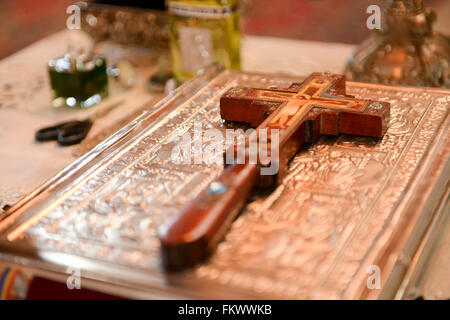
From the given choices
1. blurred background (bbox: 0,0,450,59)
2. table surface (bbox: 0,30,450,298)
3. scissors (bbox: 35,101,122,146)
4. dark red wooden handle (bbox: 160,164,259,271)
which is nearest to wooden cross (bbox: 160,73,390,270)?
dark red wooden handle (bbox: 160,164,259,271)

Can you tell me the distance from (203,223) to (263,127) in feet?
0.66

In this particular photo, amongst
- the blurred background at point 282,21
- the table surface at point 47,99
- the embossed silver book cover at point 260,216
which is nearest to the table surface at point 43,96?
the table surface at point 47,99

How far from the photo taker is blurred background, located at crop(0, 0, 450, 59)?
2.51 meters

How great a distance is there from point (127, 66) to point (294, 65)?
0.34 m

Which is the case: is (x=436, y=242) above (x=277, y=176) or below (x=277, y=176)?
below

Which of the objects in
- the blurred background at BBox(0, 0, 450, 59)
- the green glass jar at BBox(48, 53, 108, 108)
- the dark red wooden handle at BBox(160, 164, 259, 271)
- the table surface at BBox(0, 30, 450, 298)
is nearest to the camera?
the dark red wooden handle at BBox(160, 164, 259, 271)

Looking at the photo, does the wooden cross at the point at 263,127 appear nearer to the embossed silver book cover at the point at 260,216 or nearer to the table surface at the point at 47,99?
the embossed silver book cover at the point at 260,216

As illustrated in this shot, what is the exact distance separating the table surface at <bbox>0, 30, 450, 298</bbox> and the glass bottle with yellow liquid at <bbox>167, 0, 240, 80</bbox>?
10 centimetres

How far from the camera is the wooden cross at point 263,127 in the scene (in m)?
0.56

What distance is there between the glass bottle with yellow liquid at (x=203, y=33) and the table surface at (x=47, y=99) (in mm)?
99

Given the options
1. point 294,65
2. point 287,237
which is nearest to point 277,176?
point 287,237

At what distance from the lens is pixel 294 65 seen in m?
1.34

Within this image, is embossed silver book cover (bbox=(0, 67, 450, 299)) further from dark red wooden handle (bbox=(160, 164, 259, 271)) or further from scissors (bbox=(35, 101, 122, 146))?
scissors (bbox=(35, 101, 122, 146))
